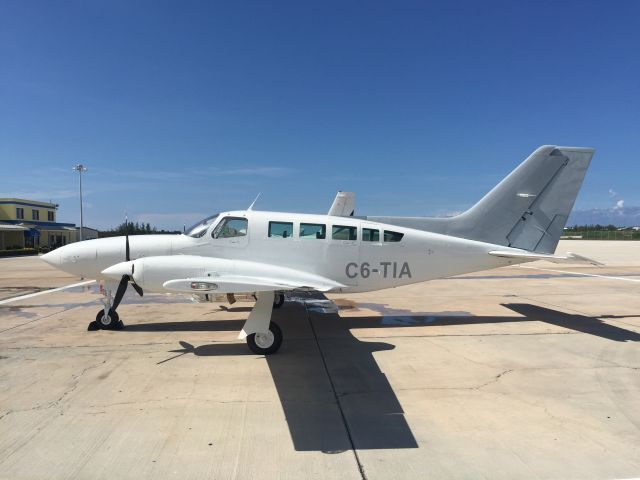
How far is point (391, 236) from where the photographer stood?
948cm

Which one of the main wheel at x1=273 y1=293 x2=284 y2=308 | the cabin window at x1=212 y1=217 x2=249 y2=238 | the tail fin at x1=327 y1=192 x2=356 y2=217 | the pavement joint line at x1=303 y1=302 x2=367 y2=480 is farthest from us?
the tail fin at x1=327 y1=192 x2=356 y2=217

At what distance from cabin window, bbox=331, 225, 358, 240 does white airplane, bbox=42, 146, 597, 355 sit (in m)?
0.02

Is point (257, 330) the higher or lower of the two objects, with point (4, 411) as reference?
higher

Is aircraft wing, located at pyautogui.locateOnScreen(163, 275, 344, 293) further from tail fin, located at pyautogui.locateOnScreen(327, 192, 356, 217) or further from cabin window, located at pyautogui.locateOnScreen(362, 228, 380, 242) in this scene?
tail fin, located at pyautogui.locateOnScreen(327, 192, 356, 217)

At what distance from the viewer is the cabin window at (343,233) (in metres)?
9.19

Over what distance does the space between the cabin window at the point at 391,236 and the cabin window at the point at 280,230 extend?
2217mm

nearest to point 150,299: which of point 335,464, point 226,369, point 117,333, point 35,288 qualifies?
point 117,333

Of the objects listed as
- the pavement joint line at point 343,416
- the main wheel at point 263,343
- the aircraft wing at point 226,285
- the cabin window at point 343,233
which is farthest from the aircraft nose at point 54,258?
the cabin window at point 343,233

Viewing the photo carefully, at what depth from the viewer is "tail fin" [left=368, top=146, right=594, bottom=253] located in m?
10.4

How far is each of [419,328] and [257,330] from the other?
4.22 m

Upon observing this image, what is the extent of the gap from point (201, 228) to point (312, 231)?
242 centimetres

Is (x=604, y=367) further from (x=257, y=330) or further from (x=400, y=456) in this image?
(x=257, y=330)

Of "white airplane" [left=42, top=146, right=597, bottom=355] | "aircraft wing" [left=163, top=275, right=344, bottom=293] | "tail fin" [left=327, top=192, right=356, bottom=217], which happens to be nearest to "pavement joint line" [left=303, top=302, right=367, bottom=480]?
"white airplane" [left=42, top=146, right=597, bottom=355]

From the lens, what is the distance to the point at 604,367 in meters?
6.96
